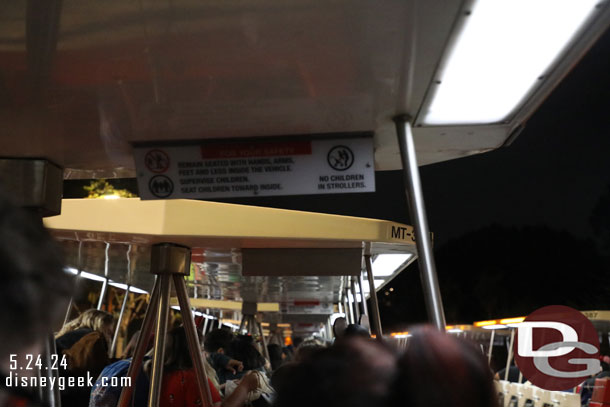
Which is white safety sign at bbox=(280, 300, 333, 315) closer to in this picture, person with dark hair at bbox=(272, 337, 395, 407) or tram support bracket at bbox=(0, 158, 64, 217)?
tram support bracket at bbox=(0, 158, 64, 217)

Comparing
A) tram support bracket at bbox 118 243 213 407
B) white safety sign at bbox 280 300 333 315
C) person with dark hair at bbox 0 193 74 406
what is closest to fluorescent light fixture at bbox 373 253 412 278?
tram support bracket at bbox 118 243 213 407

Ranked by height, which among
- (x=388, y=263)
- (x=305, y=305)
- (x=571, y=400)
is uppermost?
(x=305, y=305)

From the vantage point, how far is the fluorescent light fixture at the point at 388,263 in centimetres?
953

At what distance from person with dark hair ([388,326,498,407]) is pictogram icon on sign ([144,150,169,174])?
2.49 metres

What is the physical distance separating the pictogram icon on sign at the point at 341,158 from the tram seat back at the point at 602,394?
8.68 m

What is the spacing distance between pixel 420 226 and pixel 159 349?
2.42 meters

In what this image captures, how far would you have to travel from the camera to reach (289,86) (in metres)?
2.79

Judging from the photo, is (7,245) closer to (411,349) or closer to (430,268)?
(411,349)

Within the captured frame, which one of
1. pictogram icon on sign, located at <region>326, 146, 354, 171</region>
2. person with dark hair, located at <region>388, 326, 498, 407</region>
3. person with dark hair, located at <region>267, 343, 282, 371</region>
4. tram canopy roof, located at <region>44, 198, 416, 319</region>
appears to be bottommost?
person with dark hair, located at <region>388, 326, 498, 407</region>

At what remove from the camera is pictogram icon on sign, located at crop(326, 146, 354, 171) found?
341 cm

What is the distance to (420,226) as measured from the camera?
2.85 meters

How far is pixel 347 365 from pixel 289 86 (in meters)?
1.75

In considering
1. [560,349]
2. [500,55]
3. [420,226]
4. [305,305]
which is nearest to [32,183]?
[420,226]

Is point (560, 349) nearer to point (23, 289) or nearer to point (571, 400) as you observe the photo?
point (571, 400)
